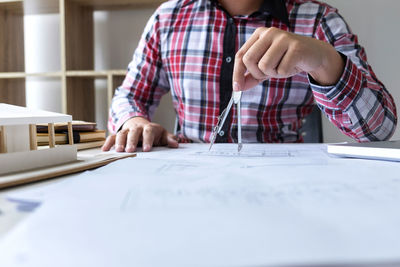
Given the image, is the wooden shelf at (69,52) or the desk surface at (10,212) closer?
the desk surface at (10,212)

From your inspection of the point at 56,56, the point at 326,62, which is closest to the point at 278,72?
the point at 326,62

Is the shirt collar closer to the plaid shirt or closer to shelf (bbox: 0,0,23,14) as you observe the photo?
the plaid shirt

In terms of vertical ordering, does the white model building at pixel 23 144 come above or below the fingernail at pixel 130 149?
above

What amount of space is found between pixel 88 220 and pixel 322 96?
24.1 inches

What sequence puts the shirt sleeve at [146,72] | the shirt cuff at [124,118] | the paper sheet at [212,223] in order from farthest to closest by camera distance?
the shirt sleeve at [146,72], the shirt cuff at [124,118], the paper sheet at [212,223]

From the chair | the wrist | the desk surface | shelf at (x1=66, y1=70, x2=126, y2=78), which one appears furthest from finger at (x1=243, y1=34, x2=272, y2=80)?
shelf at (x1=66, y1=70, x2=126, y2=78)

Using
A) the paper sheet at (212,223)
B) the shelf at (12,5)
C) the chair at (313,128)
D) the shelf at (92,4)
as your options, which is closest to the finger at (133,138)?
the paper sheet at (212,223)

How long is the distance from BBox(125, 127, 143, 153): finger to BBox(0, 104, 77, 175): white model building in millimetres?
203

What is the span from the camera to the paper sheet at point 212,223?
16cm

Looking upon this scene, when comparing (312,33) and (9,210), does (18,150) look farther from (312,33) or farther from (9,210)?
(312,33)

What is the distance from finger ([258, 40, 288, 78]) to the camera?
544 mm

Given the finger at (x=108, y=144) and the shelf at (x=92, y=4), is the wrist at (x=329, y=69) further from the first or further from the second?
the shelf at (x=92, y=4)

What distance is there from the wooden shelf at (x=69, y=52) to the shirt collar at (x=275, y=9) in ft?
2.23

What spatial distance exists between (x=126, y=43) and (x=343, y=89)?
1.25 m
